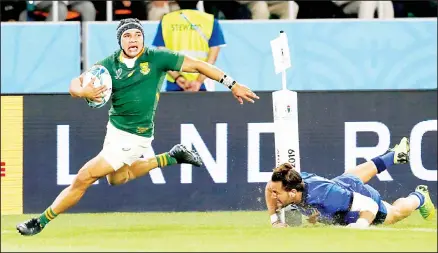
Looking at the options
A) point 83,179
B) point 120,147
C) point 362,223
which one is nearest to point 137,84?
point 120,147

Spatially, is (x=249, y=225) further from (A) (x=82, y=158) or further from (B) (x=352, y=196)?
(A) (x=82, y=158)

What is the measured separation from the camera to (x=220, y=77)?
49.6 ft

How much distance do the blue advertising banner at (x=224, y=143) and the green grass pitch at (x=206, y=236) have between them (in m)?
0.66

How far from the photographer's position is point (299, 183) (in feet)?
48.4

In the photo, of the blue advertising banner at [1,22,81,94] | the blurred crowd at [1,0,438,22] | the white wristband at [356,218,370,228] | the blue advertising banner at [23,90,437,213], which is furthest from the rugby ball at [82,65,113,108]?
the blurred crowd at [1,0,438,22]

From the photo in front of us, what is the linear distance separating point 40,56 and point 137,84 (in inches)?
252

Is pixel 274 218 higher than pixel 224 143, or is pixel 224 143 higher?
pixel 224 143

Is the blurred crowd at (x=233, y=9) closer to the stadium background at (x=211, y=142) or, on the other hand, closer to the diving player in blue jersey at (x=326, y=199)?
the stadium background at (x=211, y=142)

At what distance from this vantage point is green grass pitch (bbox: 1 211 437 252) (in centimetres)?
1310

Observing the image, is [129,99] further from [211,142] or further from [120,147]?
[211,142]

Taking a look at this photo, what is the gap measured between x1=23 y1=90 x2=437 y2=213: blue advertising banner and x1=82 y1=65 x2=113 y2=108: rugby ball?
247 centimetres

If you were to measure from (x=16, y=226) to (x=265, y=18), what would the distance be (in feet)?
23.4

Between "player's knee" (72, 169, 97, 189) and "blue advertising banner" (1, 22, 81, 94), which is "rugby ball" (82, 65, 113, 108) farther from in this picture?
"blue advertising banner" (1, 22, 81, 94)

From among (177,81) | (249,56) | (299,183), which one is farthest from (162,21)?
(299,183)
